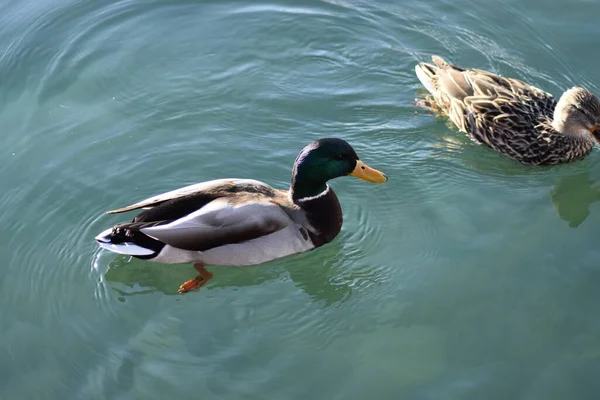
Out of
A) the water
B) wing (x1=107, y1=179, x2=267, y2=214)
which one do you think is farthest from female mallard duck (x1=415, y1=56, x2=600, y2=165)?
wing (x1=107, y1=179, x2=267, y2=214)

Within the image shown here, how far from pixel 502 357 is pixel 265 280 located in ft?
6.30

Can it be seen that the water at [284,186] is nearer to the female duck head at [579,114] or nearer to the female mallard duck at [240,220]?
the female mallard duck at [240,220]

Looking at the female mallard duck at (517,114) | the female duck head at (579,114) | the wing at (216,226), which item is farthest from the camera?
the female mallard duck at (517,114)

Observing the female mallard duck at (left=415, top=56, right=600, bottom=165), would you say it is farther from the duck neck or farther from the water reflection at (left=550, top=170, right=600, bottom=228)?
the duck neck

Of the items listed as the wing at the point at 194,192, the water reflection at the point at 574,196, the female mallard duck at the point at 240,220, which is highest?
the wing at the point at 194,192

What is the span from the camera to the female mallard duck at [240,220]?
651 cm

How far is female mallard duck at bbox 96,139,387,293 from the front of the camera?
651 centimetres

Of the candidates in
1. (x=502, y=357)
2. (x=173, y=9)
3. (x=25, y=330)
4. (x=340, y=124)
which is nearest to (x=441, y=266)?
(x=502, y=357)

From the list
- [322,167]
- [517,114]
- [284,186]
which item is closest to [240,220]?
[322,167]

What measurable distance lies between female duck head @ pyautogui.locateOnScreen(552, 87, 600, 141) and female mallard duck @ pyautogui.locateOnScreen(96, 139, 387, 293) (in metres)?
2.04

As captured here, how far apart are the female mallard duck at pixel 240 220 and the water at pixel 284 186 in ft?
0.64

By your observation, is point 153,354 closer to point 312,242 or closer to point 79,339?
point 79,339

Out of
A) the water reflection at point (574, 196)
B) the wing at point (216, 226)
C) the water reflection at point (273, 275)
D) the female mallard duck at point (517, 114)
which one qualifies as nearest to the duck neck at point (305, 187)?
the wing at point (216, 226)

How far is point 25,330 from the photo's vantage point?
632cm
